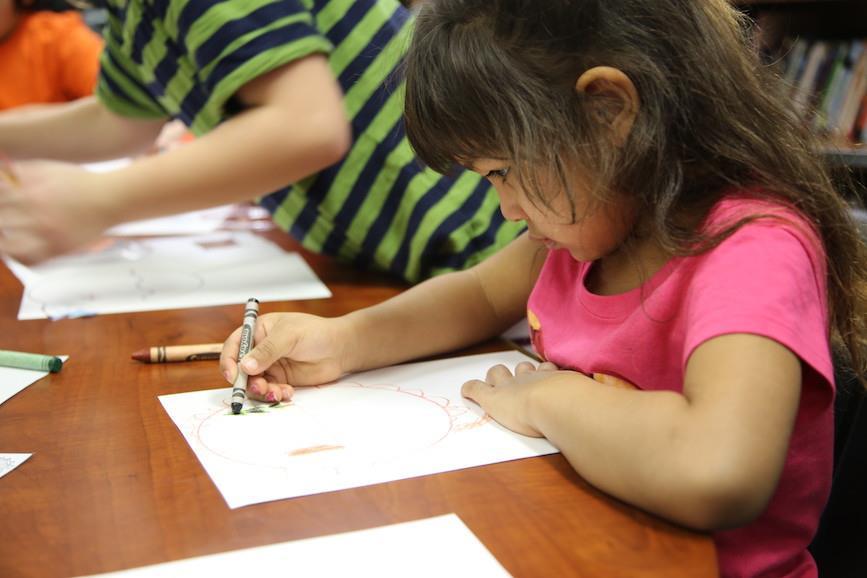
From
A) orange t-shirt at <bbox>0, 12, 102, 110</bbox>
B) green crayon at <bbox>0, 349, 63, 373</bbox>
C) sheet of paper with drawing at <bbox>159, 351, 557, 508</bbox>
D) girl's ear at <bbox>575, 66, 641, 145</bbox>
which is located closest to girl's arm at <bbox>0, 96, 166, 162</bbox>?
orange t-shirt at <bbox>0, 12, 102, 110</bbox>

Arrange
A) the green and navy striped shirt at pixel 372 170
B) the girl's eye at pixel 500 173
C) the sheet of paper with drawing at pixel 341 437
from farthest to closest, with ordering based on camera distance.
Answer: the green and navy striped shirt at pixel 372 170, the girl's eye at pixel 500 173, the sheet of paper with drawing at pixel 341 437

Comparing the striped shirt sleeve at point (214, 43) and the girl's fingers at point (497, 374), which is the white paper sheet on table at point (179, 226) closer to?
the striped shirt sleeve at point (214, 43)

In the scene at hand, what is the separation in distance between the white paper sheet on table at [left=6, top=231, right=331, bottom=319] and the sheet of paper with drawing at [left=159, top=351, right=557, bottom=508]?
11.5 inches

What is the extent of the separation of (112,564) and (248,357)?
26cm

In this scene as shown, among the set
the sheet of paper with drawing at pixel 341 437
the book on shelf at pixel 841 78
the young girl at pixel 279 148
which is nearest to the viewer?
the sheet of paper with drawing at pixel 341 437

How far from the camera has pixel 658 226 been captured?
2.00 feet

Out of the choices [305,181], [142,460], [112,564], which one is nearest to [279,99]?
[305,181]

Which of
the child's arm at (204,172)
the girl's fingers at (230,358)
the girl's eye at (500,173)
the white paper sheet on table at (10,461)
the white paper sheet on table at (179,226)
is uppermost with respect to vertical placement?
the girl's eye at (500,173)

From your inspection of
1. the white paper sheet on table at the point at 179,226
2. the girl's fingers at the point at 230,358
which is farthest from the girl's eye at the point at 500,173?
the white paper sheet on table at the point at 179,226

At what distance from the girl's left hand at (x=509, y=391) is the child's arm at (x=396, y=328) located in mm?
96

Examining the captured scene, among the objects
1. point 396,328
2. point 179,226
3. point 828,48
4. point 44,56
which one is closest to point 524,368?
point 396,328

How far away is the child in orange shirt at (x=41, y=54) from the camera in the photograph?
1878mm

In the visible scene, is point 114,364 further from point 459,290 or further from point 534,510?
point 534,510

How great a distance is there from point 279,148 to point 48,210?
0.24 m
